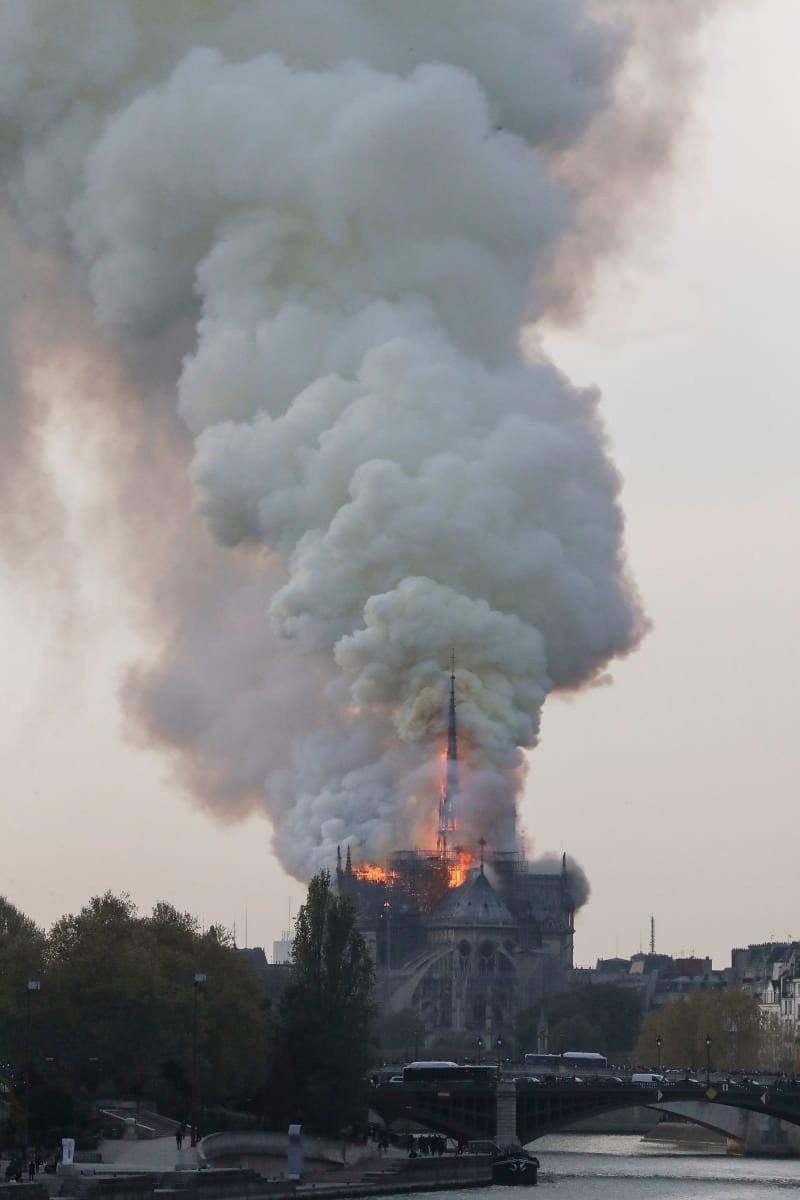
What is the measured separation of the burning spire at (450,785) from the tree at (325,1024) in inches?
720

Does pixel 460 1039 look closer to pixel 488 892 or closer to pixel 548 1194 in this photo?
pixel 488 892

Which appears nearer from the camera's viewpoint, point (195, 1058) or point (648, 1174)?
point (195, 1058)

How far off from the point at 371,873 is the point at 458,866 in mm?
5656

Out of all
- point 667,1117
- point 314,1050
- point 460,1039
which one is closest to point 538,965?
point 460,1039

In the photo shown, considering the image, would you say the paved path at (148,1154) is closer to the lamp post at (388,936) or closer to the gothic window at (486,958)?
the lamp post at (388,936)

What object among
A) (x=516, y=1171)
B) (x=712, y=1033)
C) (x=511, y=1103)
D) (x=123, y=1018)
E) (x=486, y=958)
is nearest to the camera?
(x=123, y=1018)

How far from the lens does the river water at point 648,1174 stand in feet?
291

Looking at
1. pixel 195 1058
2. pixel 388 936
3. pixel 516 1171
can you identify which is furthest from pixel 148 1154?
pixel 388 936

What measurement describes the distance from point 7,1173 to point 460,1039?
3129 inches

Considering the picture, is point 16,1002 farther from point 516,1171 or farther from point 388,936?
point 388,936

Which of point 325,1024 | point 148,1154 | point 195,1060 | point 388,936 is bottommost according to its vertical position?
point 148,1154

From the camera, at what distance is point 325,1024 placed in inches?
3848

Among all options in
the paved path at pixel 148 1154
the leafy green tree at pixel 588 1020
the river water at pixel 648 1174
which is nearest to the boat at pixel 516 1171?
the river water at pixel 648 1174

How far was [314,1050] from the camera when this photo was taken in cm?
9606
